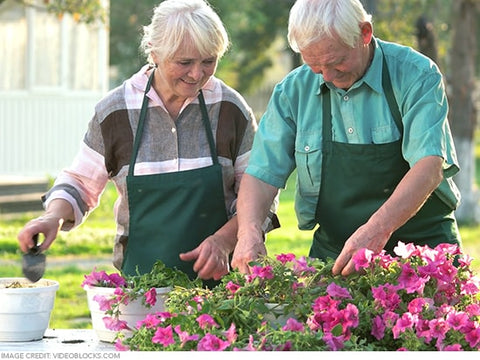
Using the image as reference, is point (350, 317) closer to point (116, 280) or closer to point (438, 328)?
point (438, 328)

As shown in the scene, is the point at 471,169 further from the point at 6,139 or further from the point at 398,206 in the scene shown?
the point at 398,206

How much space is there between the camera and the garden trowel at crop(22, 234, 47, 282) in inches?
123

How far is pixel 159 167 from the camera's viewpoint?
352 centimetres

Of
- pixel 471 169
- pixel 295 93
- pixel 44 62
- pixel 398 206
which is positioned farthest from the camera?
pixel 44 62

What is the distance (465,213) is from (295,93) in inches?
485

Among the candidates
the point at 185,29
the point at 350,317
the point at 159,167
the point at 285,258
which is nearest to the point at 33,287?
the point at 159,167

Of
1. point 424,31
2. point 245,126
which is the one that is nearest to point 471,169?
point 424,31

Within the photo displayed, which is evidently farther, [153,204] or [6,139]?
[6,139]

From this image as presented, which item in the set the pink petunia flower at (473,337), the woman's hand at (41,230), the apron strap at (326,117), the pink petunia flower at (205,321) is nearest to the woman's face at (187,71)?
the apron strap at (326,117)

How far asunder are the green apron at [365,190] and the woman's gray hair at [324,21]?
0.26 metres

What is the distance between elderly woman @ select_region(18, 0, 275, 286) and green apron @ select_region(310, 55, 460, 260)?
0.23 meters

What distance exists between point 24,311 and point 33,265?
156 mm

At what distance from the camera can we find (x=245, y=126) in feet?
11.9

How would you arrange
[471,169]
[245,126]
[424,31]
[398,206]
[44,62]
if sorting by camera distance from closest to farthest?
1. [398,206]
2. [245,126]
3. [424,31]
4. [471,169]
5. [44,62]
